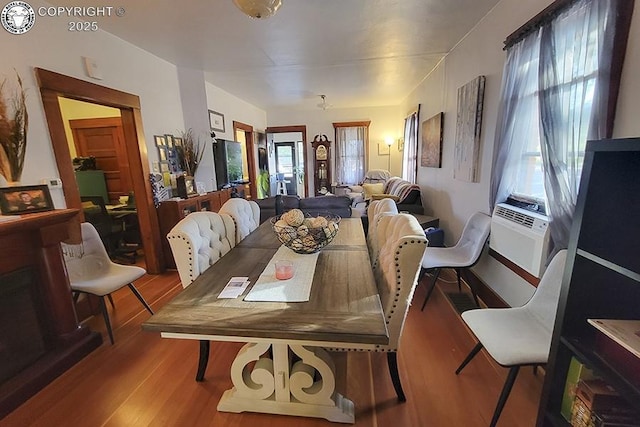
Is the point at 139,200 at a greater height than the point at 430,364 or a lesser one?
greater

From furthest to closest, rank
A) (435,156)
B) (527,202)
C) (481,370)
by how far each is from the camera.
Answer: (435,156) → (527,202) → (481,370)

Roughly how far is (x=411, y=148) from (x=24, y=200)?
549cm

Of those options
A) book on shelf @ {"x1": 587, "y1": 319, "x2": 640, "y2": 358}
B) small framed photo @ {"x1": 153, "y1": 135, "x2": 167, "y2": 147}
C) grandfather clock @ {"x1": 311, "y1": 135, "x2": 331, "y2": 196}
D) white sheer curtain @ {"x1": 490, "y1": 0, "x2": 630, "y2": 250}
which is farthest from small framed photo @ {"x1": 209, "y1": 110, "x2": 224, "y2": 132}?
book on shelf @ {"x1": 587, "y1": 319, "x2": 640, "y2": 358}

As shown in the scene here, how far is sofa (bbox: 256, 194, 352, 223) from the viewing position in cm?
337

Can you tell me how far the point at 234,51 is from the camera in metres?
3.01

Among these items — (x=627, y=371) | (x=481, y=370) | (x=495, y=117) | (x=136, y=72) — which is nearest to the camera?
(x=627, y=371)

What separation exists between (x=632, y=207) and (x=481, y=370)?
50.2 inches

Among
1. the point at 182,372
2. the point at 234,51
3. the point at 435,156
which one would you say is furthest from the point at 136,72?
the point at 435,156

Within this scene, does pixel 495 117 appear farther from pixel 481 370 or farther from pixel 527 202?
pixel 481 370

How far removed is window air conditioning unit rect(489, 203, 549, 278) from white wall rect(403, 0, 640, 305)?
0.23 metres

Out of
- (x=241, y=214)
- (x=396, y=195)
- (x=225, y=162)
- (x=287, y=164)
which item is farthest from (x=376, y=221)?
(x=287, y=164)

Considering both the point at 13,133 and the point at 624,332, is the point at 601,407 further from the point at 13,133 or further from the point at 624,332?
the point at 13,133

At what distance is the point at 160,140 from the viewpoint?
10.6ft

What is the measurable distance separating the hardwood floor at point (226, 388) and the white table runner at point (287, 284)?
729mm
